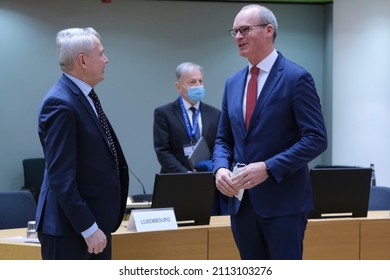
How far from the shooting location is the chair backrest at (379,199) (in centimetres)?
590

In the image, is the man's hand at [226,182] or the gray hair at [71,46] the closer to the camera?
the man's hand at [226,182]

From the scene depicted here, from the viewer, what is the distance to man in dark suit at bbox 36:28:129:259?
135 inches

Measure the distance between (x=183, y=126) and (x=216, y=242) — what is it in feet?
4.95

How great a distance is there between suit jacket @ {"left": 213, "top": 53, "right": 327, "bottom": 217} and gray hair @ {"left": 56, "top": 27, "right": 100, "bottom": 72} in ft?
2.54

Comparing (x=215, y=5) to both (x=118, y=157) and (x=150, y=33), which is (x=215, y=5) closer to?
(x=150, y=33)

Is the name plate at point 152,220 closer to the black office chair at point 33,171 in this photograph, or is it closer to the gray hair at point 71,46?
the gray hair at point 71,46

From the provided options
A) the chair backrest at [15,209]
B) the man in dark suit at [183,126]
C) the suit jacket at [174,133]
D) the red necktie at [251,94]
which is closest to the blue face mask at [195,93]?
the man in dark suit at [183,126]

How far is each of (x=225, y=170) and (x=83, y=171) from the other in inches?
25.3

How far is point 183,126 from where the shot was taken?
5.99 metres

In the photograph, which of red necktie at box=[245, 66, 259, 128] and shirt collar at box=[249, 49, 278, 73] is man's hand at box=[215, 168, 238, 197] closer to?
red necktie at box=[245, 66, 259, 128]

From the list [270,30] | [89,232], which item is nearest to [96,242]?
[89,232]

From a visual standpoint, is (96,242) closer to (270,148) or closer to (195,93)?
(270,148)

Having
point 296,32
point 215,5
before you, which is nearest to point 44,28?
point 215,5

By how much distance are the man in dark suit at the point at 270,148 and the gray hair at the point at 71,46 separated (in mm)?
692
